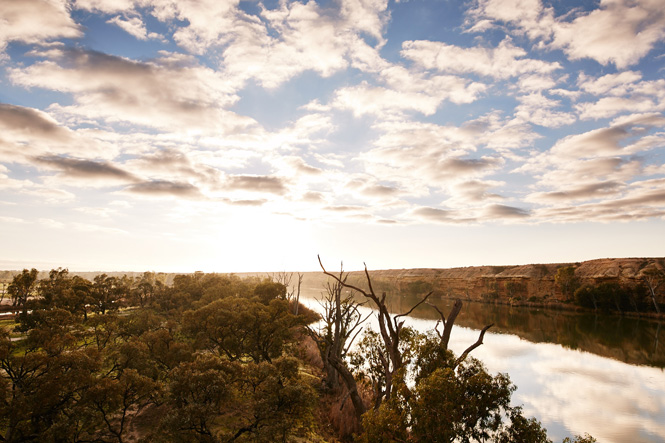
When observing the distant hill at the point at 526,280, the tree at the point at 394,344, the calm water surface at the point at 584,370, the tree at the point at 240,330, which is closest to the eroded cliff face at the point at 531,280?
the distant hill at the point at 526,280

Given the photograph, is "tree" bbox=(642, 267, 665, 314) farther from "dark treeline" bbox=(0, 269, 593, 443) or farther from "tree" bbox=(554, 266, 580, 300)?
"dark treeline" bbox=(0, 269, 593, 443)

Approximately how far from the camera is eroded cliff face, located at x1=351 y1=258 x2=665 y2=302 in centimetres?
7781

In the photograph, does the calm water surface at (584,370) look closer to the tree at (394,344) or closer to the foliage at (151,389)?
the tree at (394,344)

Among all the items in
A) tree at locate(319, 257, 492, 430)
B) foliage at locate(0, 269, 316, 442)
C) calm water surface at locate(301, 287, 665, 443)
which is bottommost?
calm water surface at locate(301, 287, 665, 443)

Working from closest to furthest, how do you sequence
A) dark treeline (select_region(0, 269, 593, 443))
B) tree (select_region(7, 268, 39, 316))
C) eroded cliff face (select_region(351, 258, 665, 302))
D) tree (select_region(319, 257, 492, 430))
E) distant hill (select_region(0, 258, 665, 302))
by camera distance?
dark treeline (select_region(0, 269, 593, 443)) → tree (select_region(319, 257, 492, 430)) → tree (select_region(7, 268, 39, 316)) → eroded cliff face (select_region(351, 258, 665, 302)) → distant hill (select_region(0, 258, 665, 302))

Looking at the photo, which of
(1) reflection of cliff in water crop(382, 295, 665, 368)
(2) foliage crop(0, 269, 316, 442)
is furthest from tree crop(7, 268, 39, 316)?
(1) reflection of cliff in water crop(382, 295, 665, 368)

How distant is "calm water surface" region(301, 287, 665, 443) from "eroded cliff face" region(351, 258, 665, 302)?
20834 mm

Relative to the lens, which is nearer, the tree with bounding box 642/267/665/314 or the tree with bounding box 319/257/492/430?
the tree with bounding box 319/257/492/430

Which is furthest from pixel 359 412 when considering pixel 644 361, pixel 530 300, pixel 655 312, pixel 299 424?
pixel 530 300

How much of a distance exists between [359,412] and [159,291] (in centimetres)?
4829

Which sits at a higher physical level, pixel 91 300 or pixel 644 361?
pixel 91 300

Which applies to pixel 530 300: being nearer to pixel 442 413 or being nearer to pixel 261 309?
pixel 261 309

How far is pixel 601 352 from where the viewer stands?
3962 cm

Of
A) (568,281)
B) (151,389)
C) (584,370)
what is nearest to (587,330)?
(584,370)
